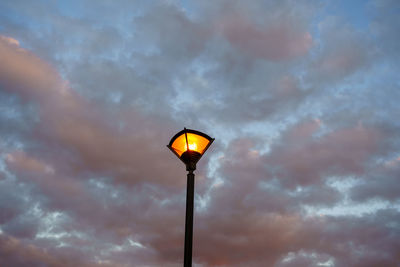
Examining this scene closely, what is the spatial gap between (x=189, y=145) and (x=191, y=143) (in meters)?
0.07

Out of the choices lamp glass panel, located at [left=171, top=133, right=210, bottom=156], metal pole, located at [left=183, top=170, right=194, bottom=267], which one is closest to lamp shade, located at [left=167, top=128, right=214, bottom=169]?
lamp glass panel, located at [left=171, top=133, right=210, bottom=156]

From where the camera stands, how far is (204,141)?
371 inches

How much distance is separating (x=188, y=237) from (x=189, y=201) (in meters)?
0.85

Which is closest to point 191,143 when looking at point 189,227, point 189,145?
point 189,145

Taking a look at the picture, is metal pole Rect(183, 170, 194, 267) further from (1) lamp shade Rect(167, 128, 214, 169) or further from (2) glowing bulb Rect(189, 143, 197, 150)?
(2) glowing bulb Rect(189, 143, 197, 150)

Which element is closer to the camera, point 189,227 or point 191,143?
point 189,227

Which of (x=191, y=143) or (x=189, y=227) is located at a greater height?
(x=191, y=143)

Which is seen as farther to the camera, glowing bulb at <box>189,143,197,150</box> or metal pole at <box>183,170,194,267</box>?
glowing bulb at <box>189,143,197,150</box>

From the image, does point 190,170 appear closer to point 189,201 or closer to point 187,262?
point 189,201

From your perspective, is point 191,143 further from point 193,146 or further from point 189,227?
point 189,227

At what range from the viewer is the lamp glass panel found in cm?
928

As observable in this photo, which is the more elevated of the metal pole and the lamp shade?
the lamp shade

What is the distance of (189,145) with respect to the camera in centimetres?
925

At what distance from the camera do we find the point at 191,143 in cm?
927
